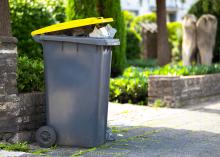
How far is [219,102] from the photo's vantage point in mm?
11625

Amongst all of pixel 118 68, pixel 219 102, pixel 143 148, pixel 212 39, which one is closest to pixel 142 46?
pixel 212 39

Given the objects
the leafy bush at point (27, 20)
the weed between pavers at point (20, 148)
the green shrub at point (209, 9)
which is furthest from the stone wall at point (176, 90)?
the green shrub at point (209, 9)

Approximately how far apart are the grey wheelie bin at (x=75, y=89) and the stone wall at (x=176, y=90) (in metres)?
3.94

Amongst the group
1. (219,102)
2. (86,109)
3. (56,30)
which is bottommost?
(219,102)

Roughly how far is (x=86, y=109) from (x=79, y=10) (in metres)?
5.86

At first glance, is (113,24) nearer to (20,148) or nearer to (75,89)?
(75,89)

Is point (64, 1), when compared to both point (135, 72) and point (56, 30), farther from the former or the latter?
point (56, 30)

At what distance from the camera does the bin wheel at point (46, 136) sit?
21.0 ft

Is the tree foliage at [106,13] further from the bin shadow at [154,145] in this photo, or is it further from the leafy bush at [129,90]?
the bin shadow at [154,145]

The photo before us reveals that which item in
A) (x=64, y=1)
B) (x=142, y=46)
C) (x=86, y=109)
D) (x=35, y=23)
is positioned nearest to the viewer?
(x=86, y=109)

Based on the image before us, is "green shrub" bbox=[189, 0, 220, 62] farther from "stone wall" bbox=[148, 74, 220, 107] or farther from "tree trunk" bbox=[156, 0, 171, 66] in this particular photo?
"stone wall" bbox=[148, 74, 220, 107]

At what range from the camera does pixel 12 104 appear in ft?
21.0

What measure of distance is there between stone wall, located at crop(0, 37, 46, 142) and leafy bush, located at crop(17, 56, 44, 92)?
0.18 metres

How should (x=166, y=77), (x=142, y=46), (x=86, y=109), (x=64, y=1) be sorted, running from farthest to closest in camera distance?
1. (x=142, y=46)
2. (x=64, y=1)
3. (x=166, y=77)
4. (x=86, y=109)
